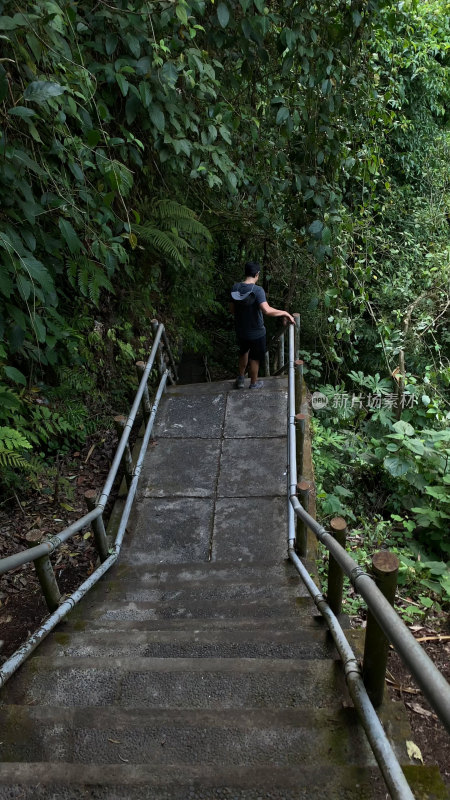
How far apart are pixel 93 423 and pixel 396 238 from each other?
6.50 m

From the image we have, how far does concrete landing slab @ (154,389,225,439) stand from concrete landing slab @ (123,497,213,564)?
1010 mm

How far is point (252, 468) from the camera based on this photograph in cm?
486

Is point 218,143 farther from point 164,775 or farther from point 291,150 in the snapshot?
point 164,775

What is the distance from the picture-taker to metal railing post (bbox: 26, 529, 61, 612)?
8.45ft

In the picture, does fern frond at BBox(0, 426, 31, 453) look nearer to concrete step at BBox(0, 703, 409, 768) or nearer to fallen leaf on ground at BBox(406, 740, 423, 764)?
concrete step at BBox(0, 703, 409, 768)

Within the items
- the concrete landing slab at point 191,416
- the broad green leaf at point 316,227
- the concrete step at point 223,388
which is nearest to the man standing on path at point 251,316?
the concrete step at point 223,388

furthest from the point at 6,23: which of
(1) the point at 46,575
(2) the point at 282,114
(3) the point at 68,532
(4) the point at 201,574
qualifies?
(4) the point at 201,574

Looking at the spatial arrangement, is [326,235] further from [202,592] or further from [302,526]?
[202,592]

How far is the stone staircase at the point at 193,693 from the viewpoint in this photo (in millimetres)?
1634

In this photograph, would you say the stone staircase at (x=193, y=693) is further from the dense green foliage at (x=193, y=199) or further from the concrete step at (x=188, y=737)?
the dense green foliage at (x=193, y=199)

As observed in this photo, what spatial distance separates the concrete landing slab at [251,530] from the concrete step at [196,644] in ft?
4.17

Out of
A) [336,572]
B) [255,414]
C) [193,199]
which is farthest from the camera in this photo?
[193,199]

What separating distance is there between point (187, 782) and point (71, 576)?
2.62m

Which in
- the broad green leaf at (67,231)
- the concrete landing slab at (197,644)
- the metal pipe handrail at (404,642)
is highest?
the broad green leaf at (67,231)
